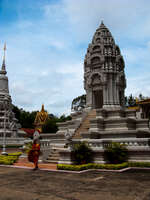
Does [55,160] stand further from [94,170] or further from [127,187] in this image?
[127,187]

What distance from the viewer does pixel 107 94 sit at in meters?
24.8

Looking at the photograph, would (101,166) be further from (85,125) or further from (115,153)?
(85,125)

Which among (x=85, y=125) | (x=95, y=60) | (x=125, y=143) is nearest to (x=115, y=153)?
(x=125, y=143)

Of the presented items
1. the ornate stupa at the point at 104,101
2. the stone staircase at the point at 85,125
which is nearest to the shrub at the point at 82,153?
the ornate stupa at the point at 104,101

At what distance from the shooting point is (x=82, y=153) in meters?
14.8

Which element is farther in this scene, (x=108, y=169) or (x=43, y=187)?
(x=108, y=169)

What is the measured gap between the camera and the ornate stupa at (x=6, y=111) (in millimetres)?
49688

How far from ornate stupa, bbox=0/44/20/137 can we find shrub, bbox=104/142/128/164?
127 feet

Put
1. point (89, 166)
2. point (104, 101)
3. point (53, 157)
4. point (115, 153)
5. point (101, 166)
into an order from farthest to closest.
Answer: point (104, 101)
point (53, 157)
point (115, 153)
point (89, 166)
point (101, 166)

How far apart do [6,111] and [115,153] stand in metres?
43.0

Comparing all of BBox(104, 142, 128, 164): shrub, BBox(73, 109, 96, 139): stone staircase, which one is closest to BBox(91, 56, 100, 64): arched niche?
BBox(73, 109, 96, 139): stone staircase

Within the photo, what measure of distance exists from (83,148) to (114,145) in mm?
2421

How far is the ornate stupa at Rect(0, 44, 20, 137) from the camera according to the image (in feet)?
163

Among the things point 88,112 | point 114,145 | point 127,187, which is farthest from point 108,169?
point 88,112
